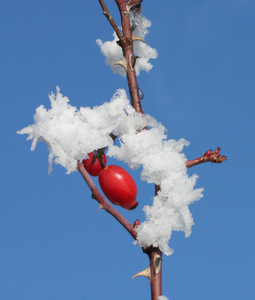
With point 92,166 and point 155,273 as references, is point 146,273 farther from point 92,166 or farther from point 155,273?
point 92,166

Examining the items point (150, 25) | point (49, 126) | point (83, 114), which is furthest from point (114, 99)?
point (150, 25)

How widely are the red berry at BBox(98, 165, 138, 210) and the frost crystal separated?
4.35 ft

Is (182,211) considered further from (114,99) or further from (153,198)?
(114,99)

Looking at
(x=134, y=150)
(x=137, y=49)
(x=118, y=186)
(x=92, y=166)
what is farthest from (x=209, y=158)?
(x=137, y=49)

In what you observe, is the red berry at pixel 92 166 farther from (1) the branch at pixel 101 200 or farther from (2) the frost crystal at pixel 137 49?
(2) the frost crystal at pixel 137 49

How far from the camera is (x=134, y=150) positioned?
10.2 ft

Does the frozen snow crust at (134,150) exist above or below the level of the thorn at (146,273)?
above

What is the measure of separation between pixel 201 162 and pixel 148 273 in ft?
2.89

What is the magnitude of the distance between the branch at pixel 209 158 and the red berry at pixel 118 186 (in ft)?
1.43

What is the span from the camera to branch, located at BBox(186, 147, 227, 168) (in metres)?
3.20

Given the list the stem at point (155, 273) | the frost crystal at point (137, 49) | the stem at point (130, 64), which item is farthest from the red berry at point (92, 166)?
the frost crystal at point (137, 49)

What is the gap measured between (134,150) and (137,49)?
1380 millimetres

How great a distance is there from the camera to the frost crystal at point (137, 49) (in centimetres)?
393

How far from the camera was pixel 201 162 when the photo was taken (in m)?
3.21
